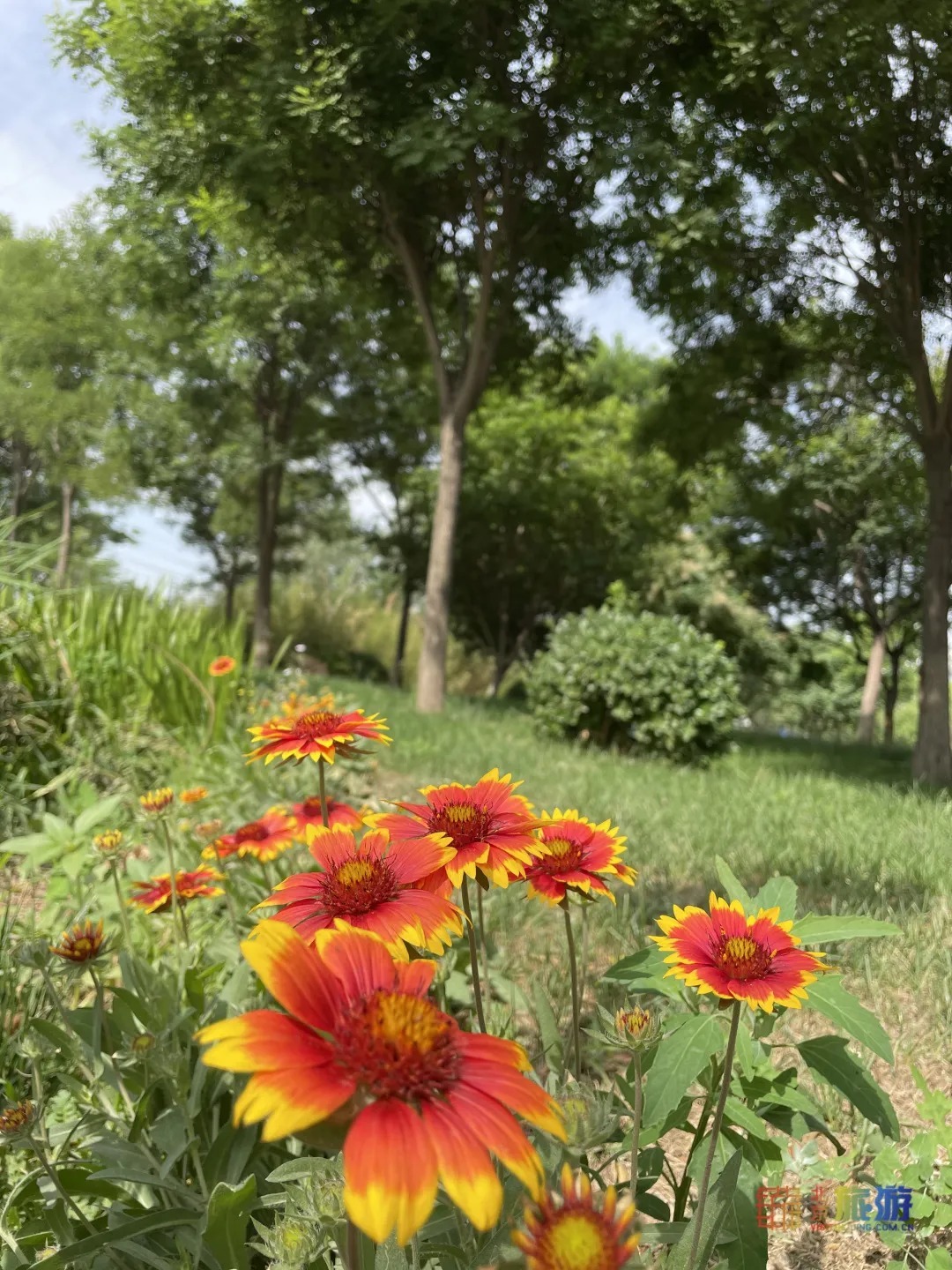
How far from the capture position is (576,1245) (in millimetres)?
469

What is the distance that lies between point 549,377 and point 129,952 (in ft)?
32.5

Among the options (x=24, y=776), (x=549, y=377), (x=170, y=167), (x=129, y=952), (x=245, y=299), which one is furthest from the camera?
(x=245, y=299)

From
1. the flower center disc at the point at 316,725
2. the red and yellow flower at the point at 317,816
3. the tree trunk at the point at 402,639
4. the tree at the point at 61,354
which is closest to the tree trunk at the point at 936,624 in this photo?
the red and yellow flower at the point at 317,816

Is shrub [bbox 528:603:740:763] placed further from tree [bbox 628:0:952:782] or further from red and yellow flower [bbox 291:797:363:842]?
red and yellow flower [bbox 291:797:363:842]

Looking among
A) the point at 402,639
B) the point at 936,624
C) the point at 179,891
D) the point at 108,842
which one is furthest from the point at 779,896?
the point at 402,639

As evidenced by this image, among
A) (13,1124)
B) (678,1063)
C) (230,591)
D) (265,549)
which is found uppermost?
(265,549)

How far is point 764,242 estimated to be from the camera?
7270 millimetres

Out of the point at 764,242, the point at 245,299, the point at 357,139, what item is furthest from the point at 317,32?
the point at 245,299

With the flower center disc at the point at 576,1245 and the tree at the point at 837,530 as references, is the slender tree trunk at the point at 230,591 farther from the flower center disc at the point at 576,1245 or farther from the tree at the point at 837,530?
the flower center disc at the point at 576,1245

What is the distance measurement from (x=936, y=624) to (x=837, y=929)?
20.2 ft

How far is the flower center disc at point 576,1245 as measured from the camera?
18.1 inches

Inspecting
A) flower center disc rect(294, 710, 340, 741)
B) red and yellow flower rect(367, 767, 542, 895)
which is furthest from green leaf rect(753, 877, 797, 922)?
flower center disc rect(294, 710, 340, 741)

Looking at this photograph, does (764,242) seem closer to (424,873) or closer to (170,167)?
(170,167)

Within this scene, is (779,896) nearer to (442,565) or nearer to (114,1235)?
(114,1235)
